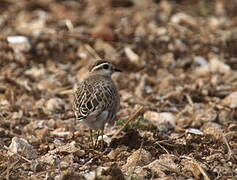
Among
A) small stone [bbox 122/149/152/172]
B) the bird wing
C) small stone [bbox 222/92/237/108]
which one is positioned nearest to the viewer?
small stone [bbox 122/149/152/172]

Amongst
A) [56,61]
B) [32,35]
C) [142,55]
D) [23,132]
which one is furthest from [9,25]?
[23,132]

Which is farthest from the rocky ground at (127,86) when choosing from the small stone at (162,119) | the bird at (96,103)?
the bird at (96,103)

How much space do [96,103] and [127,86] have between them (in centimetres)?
291

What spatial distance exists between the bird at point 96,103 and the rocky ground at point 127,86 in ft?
0.78

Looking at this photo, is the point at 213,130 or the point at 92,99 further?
the point at 213,130

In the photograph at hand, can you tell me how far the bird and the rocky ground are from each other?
0.24 metres

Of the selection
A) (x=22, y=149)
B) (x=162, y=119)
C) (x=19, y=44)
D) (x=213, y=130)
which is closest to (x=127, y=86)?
(x=162, y=119)

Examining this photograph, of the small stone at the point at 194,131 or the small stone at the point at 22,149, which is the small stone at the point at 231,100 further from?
the small stone at the point at 22,149

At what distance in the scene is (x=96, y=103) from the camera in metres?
6.84

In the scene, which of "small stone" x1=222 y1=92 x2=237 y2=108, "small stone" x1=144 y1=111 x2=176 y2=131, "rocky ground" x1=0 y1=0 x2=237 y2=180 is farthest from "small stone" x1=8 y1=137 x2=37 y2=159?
"small stone" x1=222 y1=92 x2=237 y2=108

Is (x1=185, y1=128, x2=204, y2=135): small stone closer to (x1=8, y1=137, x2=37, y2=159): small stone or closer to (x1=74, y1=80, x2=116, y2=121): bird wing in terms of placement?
(x1=74, y1=80, x2=116, y2=121): bird wing

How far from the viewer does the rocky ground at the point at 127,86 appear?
6.20 m

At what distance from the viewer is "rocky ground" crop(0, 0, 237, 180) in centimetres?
620

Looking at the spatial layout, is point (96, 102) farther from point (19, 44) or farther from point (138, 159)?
point (19, 44)
